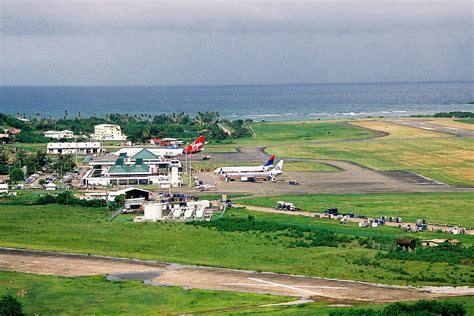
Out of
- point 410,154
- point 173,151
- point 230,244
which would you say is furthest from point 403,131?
point 230,244

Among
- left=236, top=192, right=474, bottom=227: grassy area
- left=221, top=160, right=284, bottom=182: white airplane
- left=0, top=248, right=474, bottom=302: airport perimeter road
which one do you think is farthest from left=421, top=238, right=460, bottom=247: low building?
left=221, top=160, right=284, bottom=182: white airplane

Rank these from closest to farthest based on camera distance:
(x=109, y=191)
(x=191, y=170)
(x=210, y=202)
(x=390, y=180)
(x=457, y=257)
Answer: (x=457, y=257)
(x=210, y=202)
(x=109, y=191)
(x=390, y=180)
(x=191, y=170)

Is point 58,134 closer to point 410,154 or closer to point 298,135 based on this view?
point 298,135

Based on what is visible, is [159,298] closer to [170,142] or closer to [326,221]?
[326,221]

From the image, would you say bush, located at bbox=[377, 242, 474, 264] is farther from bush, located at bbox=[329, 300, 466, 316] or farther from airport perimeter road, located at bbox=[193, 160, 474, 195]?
airport perimeter road, located at bbox=[193, 160, 474, 195]

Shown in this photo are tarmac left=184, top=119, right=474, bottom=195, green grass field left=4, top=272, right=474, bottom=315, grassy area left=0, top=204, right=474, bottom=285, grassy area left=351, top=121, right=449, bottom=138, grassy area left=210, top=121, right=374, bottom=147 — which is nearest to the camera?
green grass field left=4, top=272, right=474, bottom=315

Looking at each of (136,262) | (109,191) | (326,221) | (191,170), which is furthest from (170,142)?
(136,262)
